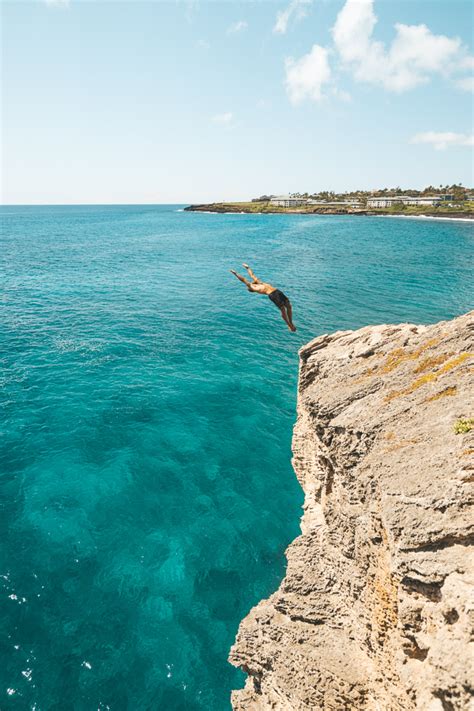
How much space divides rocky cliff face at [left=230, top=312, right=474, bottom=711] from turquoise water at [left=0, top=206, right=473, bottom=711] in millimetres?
5757

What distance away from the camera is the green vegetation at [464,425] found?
28.8 ft

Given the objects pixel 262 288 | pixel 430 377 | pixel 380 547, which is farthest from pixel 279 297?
pixel 380 547

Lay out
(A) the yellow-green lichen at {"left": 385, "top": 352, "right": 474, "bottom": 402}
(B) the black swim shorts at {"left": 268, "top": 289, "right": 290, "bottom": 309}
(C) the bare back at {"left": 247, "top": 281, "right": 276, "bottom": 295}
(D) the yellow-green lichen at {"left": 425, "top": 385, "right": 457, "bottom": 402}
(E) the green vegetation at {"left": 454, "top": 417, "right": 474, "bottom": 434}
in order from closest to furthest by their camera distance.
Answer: (E) the green vegetation at {"left": 454, "top": 417, "right": 474, "bottom": 434} < (D) the yellow-green lichen at {"left": 425, "top": 385, "right": 457, "bottom": 402} < (A) the yellow-green lichen at {"left": 385, "top": 352, "right": 474, "bottom": 402} < (C) the bare back at {"left": 247, "top": 281, "right": 276, "bottom": 295} < (B) the black swim shorts at {"left": 268, "top": 289, "right": 290, "bottom": 309}

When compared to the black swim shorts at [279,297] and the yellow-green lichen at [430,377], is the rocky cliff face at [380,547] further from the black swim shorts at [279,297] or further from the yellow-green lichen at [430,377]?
the black swim shorts at [279,297]

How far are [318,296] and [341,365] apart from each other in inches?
1888

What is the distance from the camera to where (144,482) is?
2436cm

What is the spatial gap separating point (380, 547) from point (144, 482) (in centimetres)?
1824

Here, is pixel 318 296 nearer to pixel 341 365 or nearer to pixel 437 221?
pixel 341 365

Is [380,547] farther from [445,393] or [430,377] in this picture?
[430,377]

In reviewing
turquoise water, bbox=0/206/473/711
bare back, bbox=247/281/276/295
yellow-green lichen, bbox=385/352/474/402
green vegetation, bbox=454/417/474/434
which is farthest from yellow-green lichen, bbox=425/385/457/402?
turquoise water, bbox=0/206/473/711

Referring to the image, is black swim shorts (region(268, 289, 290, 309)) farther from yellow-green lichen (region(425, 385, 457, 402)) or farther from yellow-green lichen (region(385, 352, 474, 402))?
yellow-green lichen (region(425, 385, 457, 402))

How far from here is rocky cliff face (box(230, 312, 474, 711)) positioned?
24.6 feet

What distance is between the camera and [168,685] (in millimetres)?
15367

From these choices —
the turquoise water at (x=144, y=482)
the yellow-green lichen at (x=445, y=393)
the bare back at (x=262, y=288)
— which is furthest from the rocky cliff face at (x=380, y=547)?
the turquoise water at (x=144, y=482)
